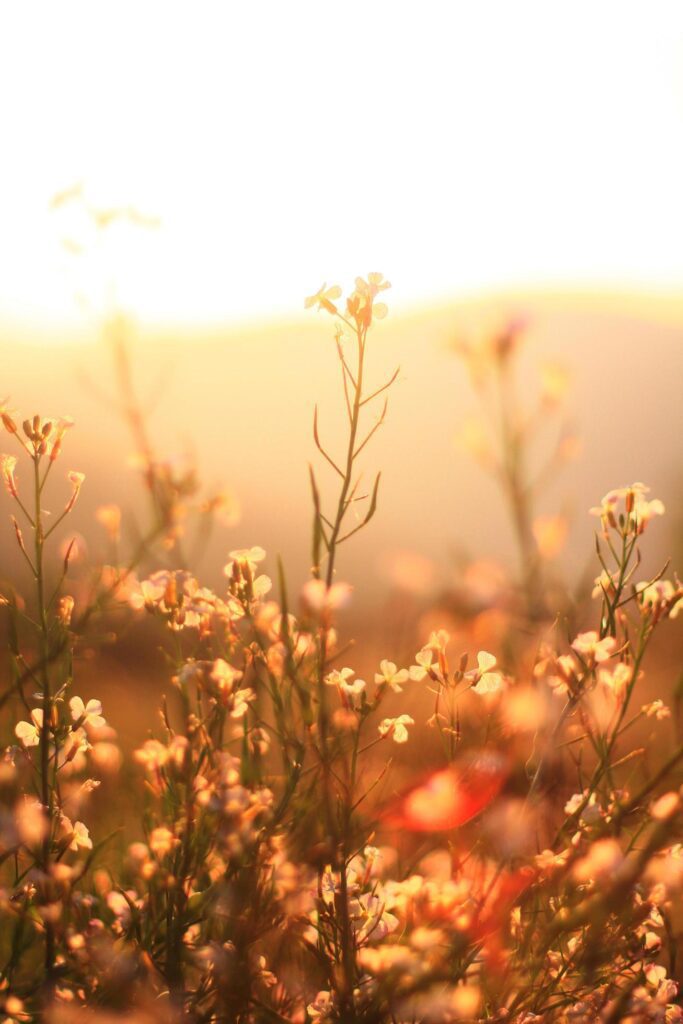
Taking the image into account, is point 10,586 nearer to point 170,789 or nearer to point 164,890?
point 170,789

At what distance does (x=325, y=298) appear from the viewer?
6.09 ft

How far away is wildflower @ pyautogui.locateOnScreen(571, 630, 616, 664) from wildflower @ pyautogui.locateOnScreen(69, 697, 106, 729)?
1.00m

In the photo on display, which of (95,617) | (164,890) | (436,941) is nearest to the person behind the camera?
(436,941)

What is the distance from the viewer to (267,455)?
1073cm

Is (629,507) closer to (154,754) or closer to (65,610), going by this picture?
(154,754)

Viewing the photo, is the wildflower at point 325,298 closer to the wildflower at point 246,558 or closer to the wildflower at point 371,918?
the wildflower at point 246,558

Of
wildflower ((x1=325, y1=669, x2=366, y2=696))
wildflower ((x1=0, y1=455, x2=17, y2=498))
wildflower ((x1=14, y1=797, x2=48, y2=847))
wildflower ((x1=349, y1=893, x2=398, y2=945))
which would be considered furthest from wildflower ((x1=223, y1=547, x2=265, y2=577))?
wildflower ((x1=349, y1=893, x2=398, y2=945))

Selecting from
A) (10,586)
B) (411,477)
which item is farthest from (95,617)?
(411,477)

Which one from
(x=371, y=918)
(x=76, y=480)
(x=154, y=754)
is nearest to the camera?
(x=154, y=754)

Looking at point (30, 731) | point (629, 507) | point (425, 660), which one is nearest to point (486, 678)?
point (425, 660)

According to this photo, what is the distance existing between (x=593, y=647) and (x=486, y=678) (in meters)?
0.27

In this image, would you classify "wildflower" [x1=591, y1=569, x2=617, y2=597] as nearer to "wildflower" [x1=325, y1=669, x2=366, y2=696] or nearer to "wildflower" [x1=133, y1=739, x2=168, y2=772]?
"wildflower" [x1=325, y1=669, x2=366, y2=696]

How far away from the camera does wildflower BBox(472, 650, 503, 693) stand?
201cm

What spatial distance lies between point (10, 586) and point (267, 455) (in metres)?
8.86
